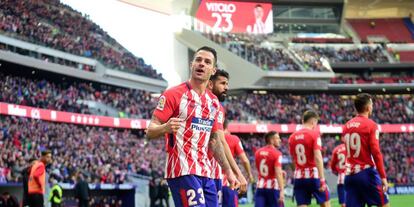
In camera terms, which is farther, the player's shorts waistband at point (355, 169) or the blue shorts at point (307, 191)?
the blue shorts at point (307, 191)

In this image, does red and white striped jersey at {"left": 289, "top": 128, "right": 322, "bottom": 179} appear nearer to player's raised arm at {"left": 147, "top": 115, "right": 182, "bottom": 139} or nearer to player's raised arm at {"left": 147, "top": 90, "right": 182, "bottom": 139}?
player's raised arm at {"left": 147, "top": 90, "right": 182, "bottom": 139}

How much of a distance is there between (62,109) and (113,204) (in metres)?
11.2

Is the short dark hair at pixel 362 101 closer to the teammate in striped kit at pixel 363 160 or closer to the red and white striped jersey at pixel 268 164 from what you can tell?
the teammate in striped kit at pixel 363 160

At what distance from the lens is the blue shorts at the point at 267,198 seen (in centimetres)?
1230

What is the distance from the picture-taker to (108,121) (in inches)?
1594

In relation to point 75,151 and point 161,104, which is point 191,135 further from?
point 75,151

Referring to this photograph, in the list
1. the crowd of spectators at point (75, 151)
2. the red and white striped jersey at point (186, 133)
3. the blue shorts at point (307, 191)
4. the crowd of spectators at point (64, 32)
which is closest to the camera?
the red and white striped jersey at point (186, 133)

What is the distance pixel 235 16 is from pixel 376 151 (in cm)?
5277

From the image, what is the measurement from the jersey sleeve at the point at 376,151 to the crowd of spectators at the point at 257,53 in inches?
1790

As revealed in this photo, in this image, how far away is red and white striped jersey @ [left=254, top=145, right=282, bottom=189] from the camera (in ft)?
39.9

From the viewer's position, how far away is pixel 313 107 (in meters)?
53.5

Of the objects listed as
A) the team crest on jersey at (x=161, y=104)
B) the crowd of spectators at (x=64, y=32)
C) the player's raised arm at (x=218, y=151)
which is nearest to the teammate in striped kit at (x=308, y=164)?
the player's raised arm at (x=218, y=151)

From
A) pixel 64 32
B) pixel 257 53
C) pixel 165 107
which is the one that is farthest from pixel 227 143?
pixel 257 53

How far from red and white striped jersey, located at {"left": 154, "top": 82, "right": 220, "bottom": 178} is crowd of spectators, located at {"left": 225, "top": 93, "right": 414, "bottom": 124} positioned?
42.6 m
